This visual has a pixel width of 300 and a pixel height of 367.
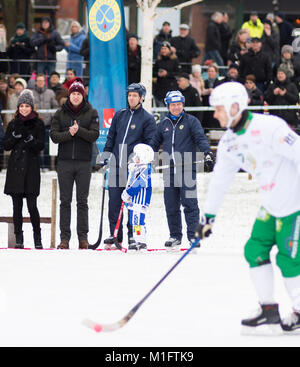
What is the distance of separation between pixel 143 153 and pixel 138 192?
0.41 metres

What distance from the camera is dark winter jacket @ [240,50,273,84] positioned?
15.9m

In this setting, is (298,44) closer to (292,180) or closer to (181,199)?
(181,199)

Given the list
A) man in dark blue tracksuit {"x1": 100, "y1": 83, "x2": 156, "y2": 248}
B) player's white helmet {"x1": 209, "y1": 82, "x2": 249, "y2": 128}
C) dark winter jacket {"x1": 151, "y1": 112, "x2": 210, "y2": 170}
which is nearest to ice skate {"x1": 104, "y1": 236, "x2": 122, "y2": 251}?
man in dark blue tracksuit {"x1": 100, "y1": 83, "x2": 156, "y2": 248}

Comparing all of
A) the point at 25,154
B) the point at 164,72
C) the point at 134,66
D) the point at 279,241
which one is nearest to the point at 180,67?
the point at 164,72

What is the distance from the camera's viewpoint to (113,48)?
1263 centimetres

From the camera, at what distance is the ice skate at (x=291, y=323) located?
6.26 metres

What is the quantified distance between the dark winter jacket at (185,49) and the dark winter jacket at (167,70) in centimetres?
120

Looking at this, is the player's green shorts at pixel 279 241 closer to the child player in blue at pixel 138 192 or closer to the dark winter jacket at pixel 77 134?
the child player in blue at pixel 138 192

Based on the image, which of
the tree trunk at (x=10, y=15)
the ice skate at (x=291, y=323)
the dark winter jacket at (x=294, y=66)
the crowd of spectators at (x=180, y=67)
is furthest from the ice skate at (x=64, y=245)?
the tree trunk at (x=10, y=15)

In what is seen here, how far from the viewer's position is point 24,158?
9938mm

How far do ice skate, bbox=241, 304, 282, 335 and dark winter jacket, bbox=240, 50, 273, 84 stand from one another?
9.90 m
